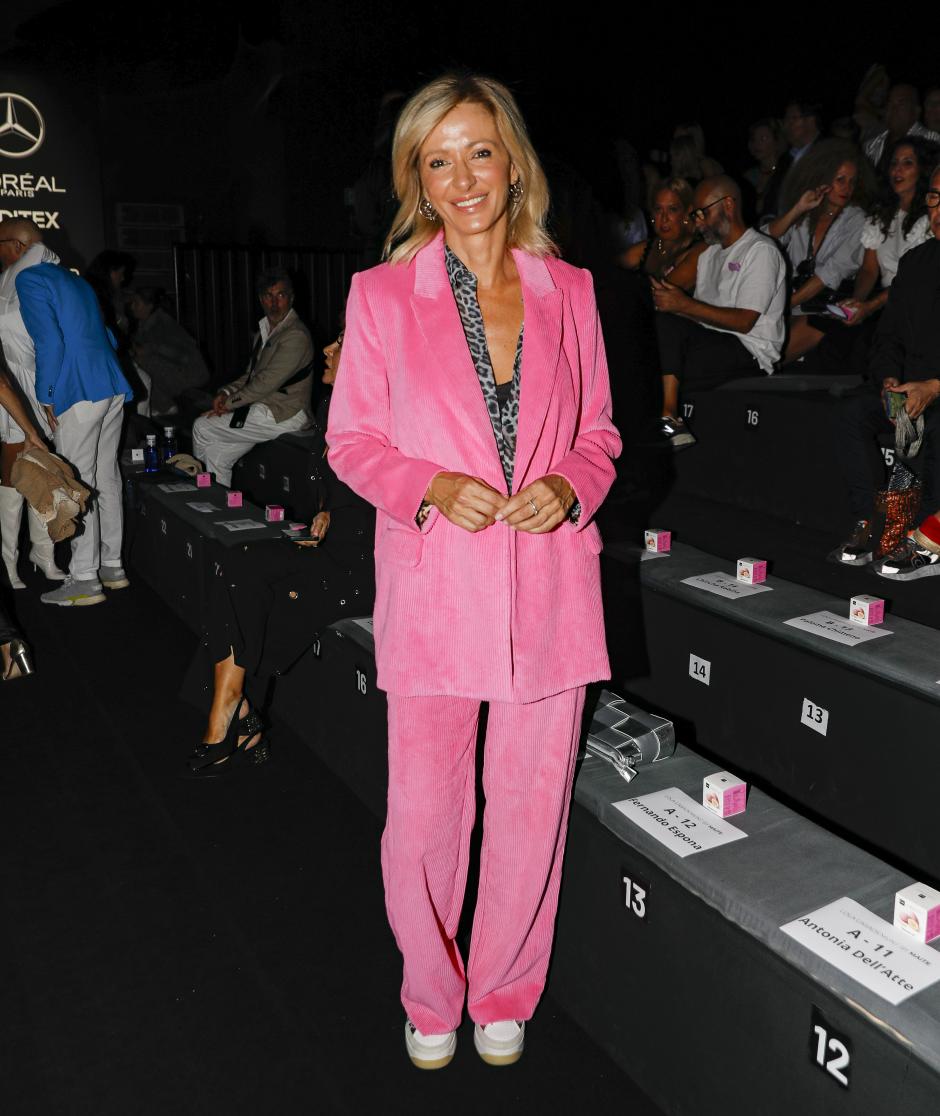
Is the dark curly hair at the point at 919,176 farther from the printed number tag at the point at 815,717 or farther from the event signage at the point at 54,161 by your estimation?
the event signage at the point at 54,161

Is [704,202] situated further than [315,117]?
No

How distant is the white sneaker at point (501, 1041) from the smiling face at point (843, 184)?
414cm

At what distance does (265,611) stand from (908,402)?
79.7 inches

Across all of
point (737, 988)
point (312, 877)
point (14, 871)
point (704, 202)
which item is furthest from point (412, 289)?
point (704, 202)

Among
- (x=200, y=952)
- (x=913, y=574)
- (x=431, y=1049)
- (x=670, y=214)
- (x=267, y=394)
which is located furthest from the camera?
(x=267, y=394)

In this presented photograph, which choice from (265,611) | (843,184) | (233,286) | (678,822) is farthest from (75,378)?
(233,286)

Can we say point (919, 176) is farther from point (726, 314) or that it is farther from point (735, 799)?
point (735, 799)

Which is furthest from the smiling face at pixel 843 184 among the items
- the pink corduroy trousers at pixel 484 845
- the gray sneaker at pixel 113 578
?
the pink corduroy trousers at pixel 484 845

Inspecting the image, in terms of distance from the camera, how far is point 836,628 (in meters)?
2.31

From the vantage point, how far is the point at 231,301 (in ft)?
26.9

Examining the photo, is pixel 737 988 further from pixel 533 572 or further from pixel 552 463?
pixel 552 463

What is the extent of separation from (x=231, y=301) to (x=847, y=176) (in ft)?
16.7

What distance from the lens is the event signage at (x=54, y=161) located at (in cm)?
794

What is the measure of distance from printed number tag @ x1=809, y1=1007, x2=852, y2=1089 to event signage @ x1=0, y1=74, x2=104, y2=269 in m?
Answer: 8.26
